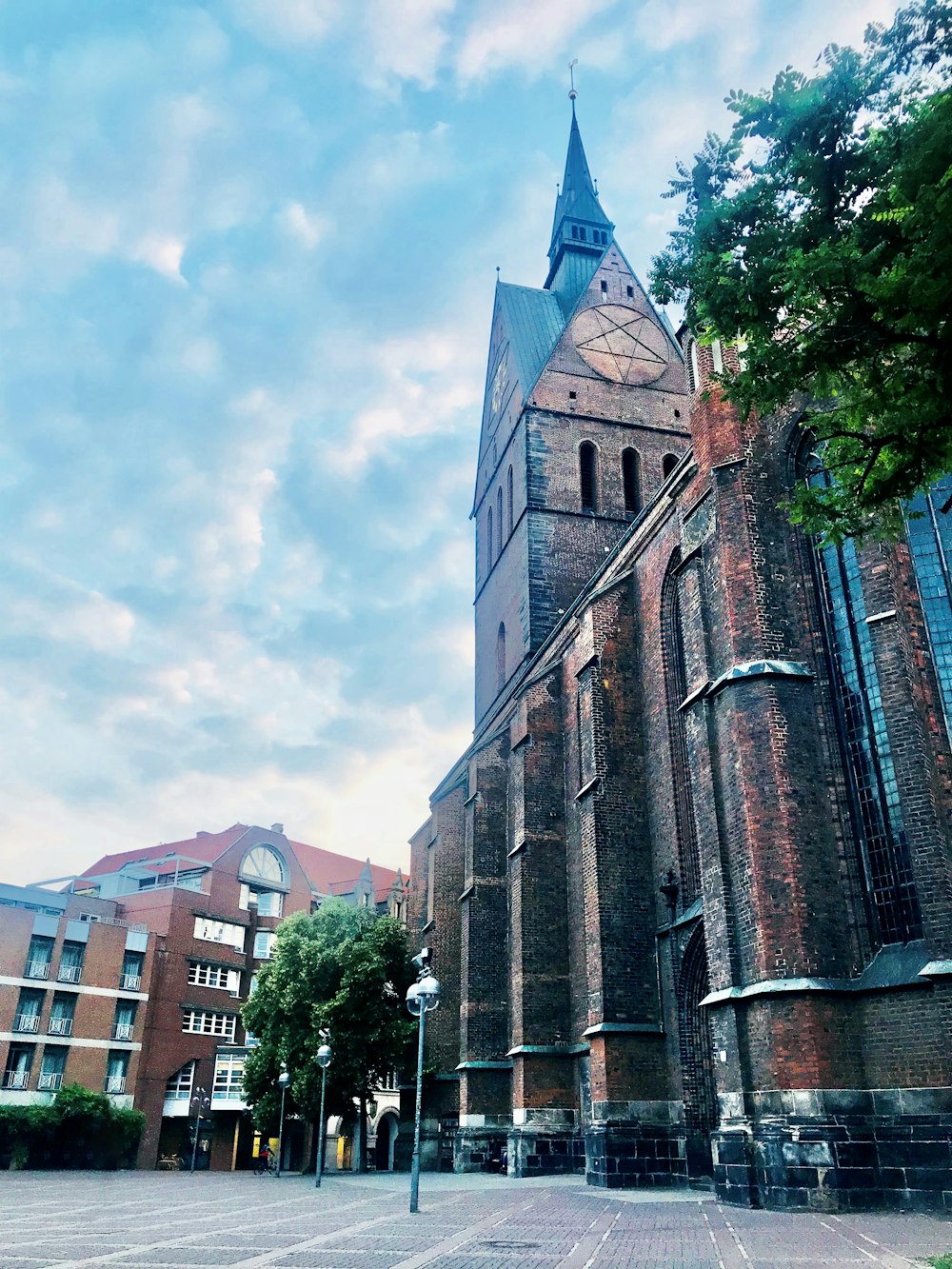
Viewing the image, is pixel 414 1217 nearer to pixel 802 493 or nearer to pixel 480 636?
pixel 802 493

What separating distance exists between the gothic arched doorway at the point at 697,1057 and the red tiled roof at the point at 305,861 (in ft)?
154

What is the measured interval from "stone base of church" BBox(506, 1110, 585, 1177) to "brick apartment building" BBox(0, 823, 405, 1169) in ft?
72.6

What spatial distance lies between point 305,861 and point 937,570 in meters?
69.9

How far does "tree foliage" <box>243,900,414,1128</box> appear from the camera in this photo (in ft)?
96.6

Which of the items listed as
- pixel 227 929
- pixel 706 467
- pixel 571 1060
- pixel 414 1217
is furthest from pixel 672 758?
pixel 227 929

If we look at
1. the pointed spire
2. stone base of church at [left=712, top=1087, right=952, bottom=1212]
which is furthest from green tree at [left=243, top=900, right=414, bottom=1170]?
the pointed spire

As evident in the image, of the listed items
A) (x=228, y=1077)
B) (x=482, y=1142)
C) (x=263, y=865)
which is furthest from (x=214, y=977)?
(x=482, y=1142)

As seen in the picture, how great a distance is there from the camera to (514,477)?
118ft

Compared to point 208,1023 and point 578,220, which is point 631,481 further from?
point 208,1023

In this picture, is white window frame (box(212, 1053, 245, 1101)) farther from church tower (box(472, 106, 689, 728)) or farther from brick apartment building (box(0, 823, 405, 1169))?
church tower (box(472, 106, 689, 728))

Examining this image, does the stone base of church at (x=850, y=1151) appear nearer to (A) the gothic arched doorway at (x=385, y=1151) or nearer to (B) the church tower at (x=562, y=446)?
(B) the church tower at (x=562, y=446)

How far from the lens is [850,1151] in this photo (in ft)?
41.2

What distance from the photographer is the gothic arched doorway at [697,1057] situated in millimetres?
17422

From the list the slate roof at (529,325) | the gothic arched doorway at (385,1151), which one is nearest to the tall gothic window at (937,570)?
the slate roof at (529,325)
